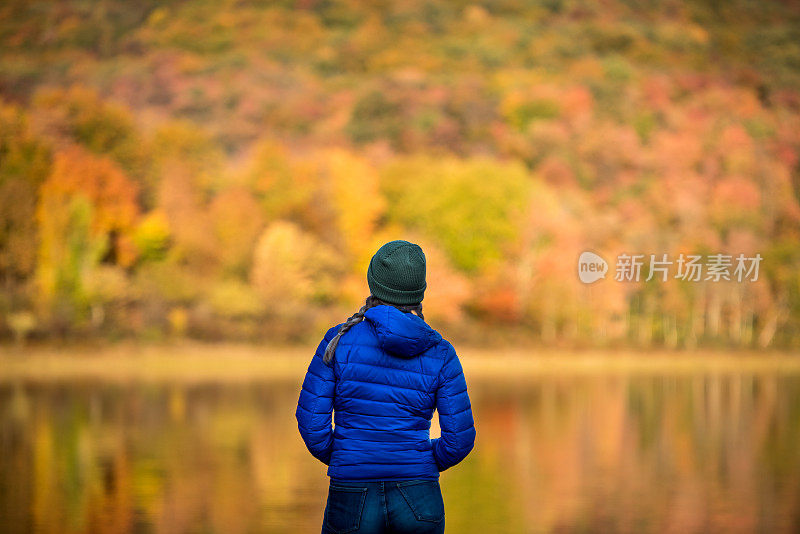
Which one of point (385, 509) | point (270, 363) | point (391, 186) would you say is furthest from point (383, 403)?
point (391, 186)

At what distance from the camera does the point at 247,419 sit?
60.6 ft

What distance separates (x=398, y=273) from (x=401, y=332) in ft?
0.75

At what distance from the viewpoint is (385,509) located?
386cm

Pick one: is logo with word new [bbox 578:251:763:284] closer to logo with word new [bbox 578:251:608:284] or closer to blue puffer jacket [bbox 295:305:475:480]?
logo with word new [bbox 578:251:608:284]

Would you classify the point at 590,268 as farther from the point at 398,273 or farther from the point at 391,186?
the point at 398,273

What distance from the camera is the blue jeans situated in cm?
385

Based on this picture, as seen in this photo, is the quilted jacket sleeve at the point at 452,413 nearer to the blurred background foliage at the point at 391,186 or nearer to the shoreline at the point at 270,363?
the shoreline at the point at 270,363

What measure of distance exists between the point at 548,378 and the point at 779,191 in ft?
128

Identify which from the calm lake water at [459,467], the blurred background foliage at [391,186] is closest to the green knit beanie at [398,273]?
the calm lake water at [459,467]

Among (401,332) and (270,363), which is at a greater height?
(401,332)

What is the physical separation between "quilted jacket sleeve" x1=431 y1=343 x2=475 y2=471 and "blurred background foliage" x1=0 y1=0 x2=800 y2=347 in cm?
3457

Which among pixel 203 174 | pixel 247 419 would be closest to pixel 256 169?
pixel 203 174

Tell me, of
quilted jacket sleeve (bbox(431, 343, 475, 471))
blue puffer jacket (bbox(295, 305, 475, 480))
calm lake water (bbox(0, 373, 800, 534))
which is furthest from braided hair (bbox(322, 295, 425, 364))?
calm lake water (bbox(0, 373, 800, 534))

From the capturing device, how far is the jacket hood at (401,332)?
3738mm
